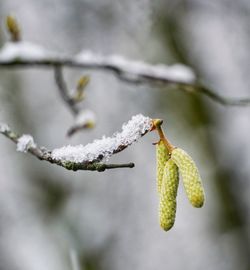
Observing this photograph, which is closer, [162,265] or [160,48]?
[160,48]

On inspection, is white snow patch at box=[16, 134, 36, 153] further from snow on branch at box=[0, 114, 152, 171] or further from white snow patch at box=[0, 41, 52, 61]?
white snow patch at box=[0, 41, 52, 61]

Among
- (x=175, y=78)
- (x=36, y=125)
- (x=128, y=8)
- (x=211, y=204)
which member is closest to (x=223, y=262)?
(x=211, y=204)

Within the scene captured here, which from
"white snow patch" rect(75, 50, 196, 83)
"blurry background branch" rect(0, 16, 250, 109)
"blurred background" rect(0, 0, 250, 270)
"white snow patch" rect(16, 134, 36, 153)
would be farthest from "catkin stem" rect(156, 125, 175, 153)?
"blurred background" rect(0, 0, 250, 270)

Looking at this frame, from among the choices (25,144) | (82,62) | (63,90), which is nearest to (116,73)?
(82,62)

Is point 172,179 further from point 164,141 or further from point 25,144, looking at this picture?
point 25,144

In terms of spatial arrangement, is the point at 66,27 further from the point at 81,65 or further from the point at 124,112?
the point at 81,65

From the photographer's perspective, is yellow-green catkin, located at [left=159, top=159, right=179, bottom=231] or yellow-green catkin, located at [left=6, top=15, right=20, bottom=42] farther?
yellow-green catkin, located at [left=6, top=15, right=20, bottom=42]
